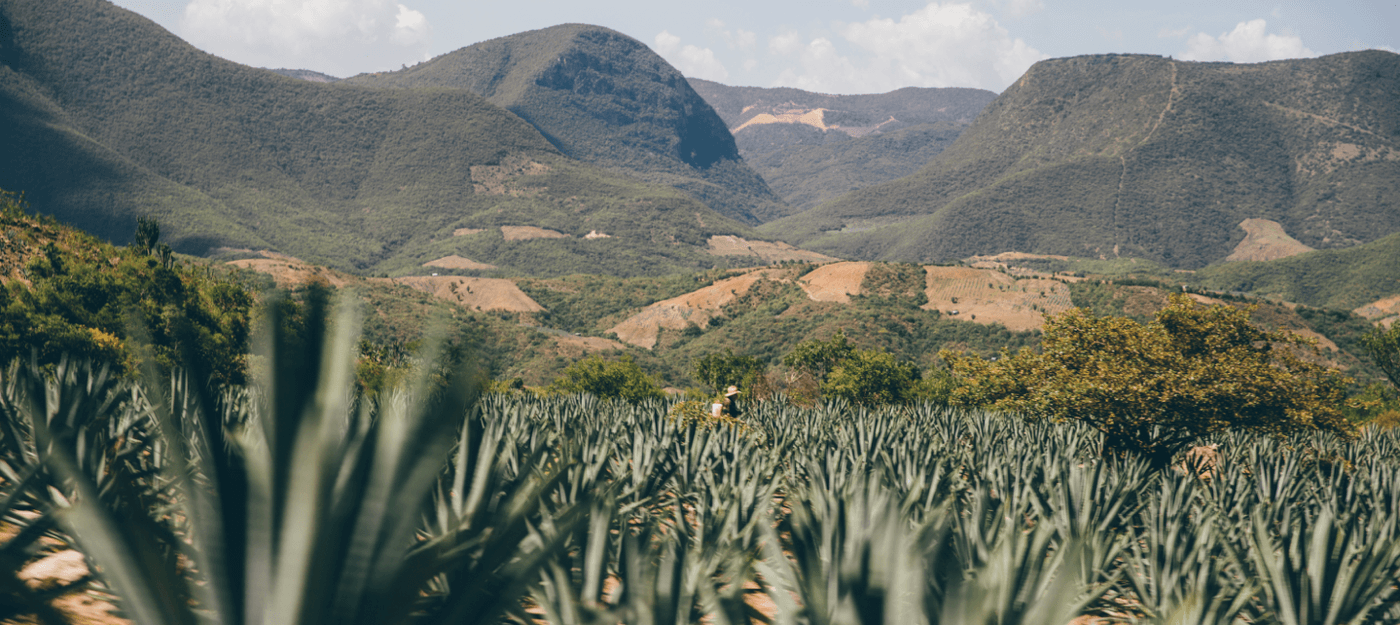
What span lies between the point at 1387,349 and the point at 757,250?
443 feet

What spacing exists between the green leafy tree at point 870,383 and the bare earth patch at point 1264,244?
161171 mm

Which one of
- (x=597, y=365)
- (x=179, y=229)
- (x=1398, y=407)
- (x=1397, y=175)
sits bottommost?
(x=1398, y=407)

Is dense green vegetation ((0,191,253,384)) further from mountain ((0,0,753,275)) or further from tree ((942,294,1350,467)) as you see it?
mountain ((0,0,753,275))

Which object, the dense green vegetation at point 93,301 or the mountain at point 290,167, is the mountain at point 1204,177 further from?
the dense green vegetation at point 93,301

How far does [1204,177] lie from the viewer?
174 metres

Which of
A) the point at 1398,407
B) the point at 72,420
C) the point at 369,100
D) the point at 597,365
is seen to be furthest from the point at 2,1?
the point at 1398,407

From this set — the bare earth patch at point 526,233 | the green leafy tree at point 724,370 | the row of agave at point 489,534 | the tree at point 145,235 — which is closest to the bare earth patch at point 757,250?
the bare earth patch at point 526,233

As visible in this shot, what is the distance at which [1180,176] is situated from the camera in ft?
568

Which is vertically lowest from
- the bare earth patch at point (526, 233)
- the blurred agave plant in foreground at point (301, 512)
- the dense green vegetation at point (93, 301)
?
the blurred agave plant in foreground at point (301, 512)

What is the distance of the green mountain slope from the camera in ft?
348

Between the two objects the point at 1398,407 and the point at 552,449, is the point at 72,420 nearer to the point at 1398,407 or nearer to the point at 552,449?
the point at 552,449

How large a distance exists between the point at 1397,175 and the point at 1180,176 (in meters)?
41.4

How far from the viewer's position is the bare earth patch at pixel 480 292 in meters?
91.1

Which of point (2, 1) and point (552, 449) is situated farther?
point (2, 1)
